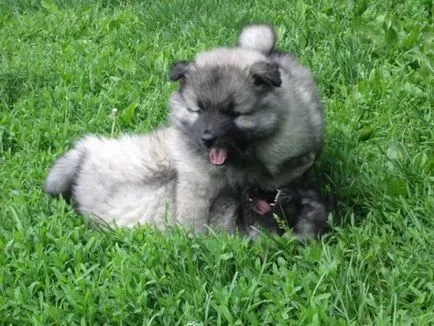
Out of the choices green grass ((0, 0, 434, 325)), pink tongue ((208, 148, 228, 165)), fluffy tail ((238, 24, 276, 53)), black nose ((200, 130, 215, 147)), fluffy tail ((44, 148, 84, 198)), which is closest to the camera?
green grass ((0, 0, 434, 325))

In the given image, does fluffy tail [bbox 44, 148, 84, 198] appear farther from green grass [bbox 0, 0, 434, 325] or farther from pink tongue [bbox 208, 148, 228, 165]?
pink tongue [bbox 208, 148, 228, 165]

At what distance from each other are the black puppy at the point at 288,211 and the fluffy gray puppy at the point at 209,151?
0.23ft

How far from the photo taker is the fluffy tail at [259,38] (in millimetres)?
4824

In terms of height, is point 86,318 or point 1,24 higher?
point 86,318

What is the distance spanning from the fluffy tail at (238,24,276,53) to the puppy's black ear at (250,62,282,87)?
0.73 m

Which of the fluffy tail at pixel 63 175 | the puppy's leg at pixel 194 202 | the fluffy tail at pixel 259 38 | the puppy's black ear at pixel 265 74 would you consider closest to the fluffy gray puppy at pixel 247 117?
the puppy's black ear at pixel 265 74

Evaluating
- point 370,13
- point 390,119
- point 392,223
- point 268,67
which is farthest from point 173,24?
point 392,223

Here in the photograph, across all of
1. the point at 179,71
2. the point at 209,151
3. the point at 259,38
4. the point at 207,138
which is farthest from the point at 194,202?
the point at 259,38

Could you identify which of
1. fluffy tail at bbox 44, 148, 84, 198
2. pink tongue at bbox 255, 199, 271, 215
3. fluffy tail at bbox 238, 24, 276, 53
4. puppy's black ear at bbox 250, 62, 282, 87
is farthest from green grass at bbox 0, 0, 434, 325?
puppy's black ear at bbox 250, 62, 282, 87

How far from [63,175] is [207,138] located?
1.14 metres

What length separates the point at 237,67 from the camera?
4098 millimetres

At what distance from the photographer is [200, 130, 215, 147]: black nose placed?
3861 mm

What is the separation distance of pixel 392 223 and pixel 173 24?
11.3 feet

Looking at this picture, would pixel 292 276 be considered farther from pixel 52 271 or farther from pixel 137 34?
pixel 137 34
